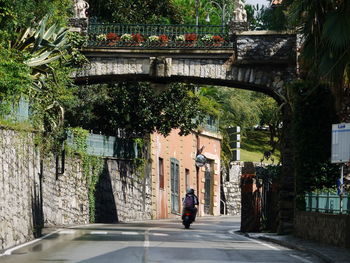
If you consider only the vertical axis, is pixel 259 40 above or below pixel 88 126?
above

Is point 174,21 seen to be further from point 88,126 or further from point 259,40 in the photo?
point 259,40

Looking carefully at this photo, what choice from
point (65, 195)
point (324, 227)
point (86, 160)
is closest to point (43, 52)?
point (65, 195)

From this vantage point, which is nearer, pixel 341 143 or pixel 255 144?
pixel 341 143

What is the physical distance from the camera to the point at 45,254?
65.5 ft

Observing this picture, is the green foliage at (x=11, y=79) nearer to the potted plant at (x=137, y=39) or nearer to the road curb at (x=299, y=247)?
the potted plant at (x=137, y=39)

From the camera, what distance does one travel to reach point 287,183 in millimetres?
33312

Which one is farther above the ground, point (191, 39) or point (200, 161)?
point (191, 39)

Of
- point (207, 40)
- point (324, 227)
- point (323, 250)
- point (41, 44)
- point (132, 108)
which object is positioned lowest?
point (323, 250)

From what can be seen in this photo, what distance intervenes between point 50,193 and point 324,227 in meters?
12.8

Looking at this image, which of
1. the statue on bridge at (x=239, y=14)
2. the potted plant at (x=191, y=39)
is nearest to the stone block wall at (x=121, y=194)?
the potted plant at (x=191, y=39)

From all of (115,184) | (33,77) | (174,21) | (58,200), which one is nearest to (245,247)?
(33,77)

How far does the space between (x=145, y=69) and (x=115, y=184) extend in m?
11.1

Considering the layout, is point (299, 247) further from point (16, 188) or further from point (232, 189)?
point (232, 189)

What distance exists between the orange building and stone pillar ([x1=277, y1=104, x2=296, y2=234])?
636 inches
